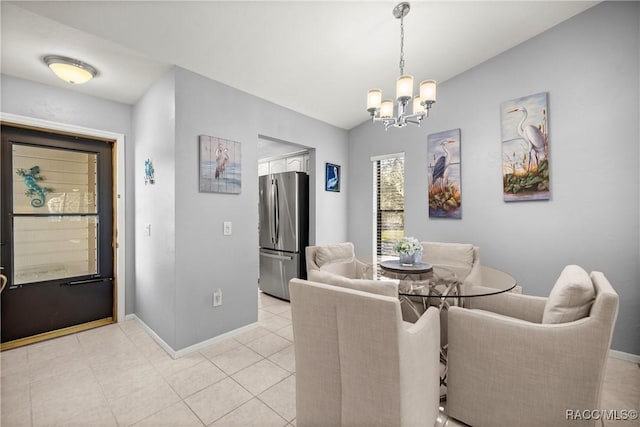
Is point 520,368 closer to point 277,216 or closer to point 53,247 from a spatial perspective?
point 277,216

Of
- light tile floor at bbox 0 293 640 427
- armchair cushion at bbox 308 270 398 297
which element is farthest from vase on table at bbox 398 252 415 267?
light tile floor at bbox 0 293 640 427

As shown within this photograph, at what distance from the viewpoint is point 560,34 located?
266 centimetres

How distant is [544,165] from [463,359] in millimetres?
2214

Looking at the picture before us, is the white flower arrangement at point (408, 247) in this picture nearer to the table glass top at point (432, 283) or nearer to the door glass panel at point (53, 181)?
the table glass top at point (432, 283)

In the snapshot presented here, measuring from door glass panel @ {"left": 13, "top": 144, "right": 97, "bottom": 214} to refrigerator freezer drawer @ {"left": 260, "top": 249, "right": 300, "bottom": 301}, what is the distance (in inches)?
86.4

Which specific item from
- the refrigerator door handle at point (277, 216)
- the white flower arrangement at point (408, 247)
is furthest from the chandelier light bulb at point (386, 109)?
the refrigerator door handle at point (277, 216)

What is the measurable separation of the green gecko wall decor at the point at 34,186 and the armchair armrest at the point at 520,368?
3.85 m

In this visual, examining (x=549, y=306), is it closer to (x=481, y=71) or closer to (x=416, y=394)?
(x=416, y=394)

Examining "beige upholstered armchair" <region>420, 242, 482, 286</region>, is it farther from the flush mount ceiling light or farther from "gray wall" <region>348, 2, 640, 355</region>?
the flush mount ceiling light

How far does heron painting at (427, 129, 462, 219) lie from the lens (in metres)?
3.34

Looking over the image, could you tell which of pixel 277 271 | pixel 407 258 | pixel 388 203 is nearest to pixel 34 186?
pixel 277 271

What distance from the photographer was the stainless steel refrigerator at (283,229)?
3854 mm

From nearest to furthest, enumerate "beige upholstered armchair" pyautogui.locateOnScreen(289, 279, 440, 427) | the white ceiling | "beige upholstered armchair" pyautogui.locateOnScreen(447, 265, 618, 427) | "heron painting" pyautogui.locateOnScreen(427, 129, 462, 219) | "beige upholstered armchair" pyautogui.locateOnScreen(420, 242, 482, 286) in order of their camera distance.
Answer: "beige upholstered armchair" pyautogui.locateOnScreen(289, 279, 440, 427) → "beige upholstered armchair" pyautogui.locateOnScreen(447, 265, 618, 427) → the white ceiling → "beige upholstered armchair" pyautogui.locateOnScreen(420, 242, 482, 286) → "heron painting" pyautogui.locateOnScreen(427, 129, 462, 219)

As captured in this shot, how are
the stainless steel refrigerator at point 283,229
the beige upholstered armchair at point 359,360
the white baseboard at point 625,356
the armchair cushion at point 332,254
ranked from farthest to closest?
the stainless steel refrigerator at point 283,229
the armchair cushion at point 332,254
the white baseboard at point 625,356
the beige upholstered armchair at point 359,360
